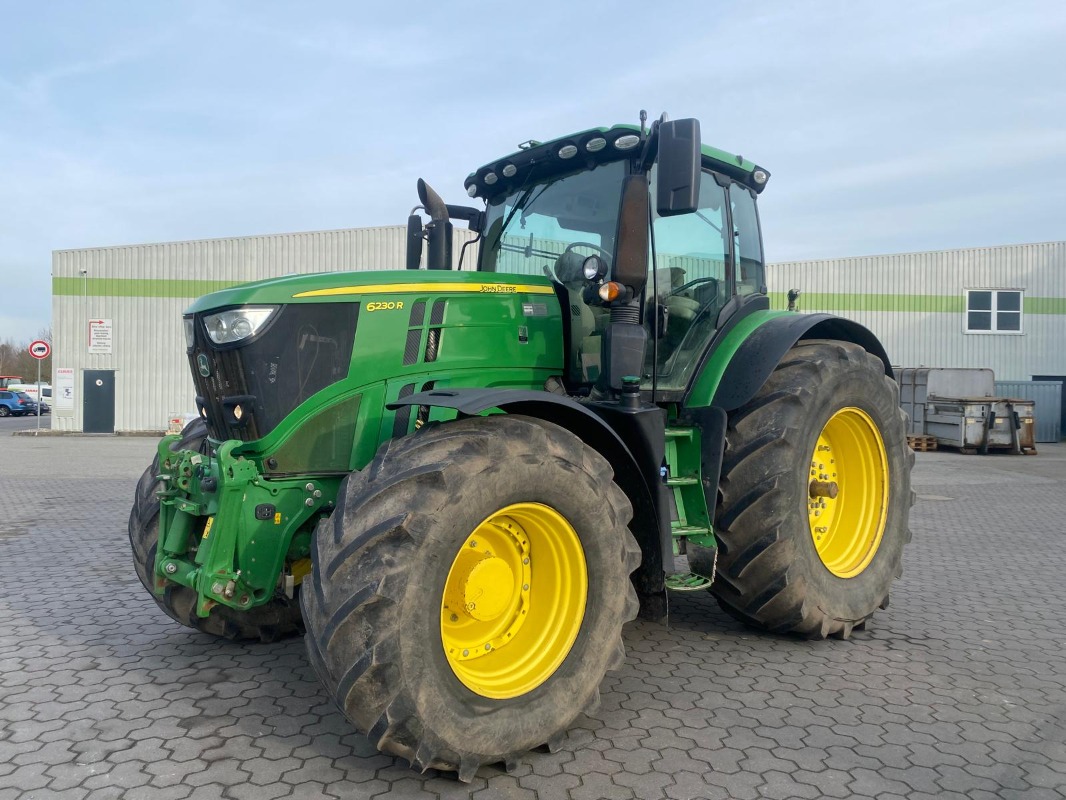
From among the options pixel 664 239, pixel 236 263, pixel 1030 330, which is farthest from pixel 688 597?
pixel 1030 330

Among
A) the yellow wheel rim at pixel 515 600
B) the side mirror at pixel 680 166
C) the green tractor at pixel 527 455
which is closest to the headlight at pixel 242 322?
the green tractor at pixel 527 455

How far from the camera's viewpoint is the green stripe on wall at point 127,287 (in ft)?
81.8

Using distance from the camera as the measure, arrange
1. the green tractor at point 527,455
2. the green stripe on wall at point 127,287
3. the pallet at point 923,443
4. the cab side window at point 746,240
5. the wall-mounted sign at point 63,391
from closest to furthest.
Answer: the green tractor at point 527,455 → the cab side window at point 746,240 → the pallet at point 923,443 → the wall-mounted sign at point 63,391 → the green stripe on wall at point 127,287

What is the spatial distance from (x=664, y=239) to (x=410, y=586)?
2.61 m

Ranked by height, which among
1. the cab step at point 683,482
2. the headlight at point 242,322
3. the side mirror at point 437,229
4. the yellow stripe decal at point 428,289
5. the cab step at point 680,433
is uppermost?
the side mirror at point 437,229

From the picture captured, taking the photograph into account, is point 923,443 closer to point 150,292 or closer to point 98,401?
point 150,292

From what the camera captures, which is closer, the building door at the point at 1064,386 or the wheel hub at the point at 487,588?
the wheel hub at the point at 487,588

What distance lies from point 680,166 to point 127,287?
24.8m

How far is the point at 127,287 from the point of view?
25.0m

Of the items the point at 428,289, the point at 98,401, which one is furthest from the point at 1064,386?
the point at 98,401

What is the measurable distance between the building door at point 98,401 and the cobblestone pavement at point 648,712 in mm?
20416

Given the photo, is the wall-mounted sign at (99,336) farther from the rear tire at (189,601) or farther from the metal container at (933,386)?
the rear tire at (189,601)

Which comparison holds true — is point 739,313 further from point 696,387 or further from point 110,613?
point 110,613

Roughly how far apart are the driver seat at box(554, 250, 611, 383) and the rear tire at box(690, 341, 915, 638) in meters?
0.86
